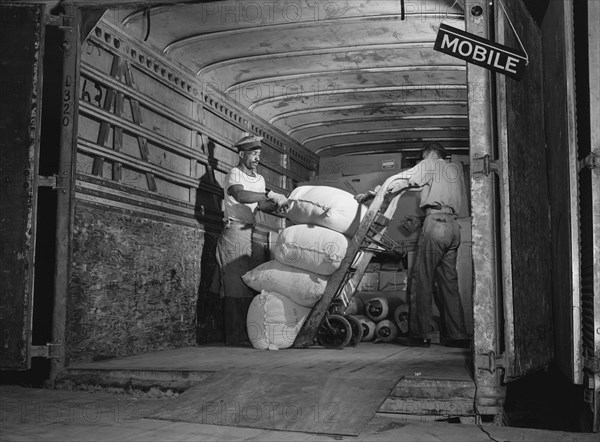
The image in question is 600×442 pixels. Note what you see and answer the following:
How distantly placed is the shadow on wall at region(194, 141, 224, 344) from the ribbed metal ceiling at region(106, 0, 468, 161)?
1027 millimetres

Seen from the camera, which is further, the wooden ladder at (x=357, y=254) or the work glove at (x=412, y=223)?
the work glove at (x=412, y=223)

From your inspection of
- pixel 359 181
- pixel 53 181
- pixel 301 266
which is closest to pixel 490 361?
pixel 301 266

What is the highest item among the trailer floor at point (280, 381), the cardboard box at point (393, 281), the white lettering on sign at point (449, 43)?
the white lettering on sign at point (449, 43)

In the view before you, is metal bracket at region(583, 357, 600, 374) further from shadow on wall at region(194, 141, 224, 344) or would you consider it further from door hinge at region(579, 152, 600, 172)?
shadow on wall at region(194, 141, 224, 344)

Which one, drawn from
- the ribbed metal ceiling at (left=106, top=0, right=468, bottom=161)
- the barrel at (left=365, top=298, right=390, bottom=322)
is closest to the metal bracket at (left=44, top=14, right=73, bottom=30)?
the ribbed metal ceiling at (left=106, top=0, right=468, bottom=161)

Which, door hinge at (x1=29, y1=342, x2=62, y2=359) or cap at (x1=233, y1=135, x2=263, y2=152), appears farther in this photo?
cap at (x1=233, y1=135, x2=263, y2=152)

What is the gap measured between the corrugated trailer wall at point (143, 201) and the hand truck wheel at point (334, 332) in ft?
4.72

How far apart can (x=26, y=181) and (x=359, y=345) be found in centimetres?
334

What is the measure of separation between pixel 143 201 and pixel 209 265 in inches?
52.8

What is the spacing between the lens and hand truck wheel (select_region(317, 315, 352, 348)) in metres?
5.87

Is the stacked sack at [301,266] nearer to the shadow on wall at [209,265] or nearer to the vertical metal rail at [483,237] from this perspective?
the shadow on wall at [209,265]

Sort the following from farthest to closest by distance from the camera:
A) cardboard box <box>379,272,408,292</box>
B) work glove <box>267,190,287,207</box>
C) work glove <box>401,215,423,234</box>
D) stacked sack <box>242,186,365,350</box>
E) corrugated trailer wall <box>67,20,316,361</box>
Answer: cardboard box <box>379,272,408,292</box>
work glove <box>401,215,423,234</box>
work glove <box>267,190,287,207</box>
stacked sack <box>242,186,365,350</box>
corrugated trailer wall <box>67,20,316,361</box>

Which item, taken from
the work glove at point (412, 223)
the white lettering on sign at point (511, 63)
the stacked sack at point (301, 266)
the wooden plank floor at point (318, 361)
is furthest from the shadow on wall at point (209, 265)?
the white lettering on sign at point (511, 63)

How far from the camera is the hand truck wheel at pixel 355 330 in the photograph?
614 cm
